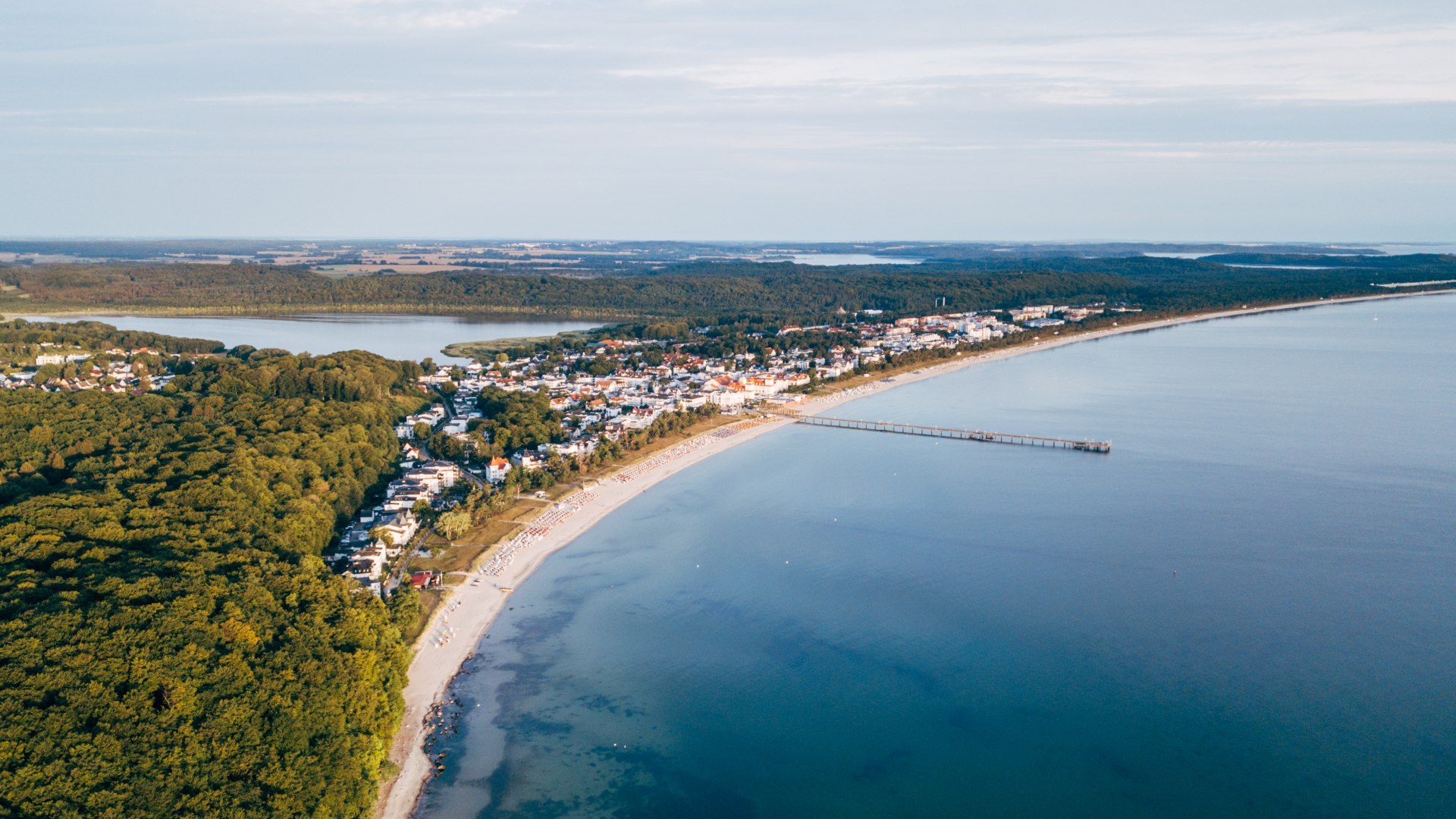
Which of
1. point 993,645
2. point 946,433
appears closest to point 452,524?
point 993,645

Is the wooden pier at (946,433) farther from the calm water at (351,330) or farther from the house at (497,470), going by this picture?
the calm water at (351,330)

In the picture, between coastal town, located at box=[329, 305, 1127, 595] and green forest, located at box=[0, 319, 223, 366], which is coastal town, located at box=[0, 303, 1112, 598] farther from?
green forest, located at box=[0, 319, 223, 366]

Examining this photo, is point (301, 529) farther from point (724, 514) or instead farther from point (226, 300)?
point (226, 300)

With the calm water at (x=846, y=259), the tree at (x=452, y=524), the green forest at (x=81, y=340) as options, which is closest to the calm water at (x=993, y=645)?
the tree at (x=452, y=524)

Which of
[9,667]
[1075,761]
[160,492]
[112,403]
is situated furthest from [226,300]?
[1075,761]

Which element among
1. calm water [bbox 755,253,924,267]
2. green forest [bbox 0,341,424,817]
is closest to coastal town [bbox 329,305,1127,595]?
green forest [bbox 0,341,424,817]

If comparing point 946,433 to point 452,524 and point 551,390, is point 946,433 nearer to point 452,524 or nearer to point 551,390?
point 551,390
